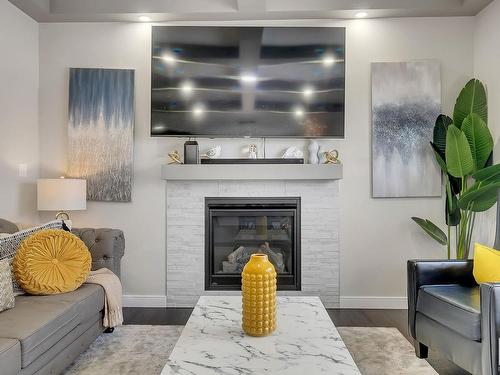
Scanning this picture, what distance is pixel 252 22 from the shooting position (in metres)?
3.88

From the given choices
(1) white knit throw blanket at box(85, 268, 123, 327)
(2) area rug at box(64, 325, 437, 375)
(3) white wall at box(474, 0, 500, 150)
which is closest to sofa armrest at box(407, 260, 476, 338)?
(2) area rug at box(64, 325, 437, 375)

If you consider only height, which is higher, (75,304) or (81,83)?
(81,83)

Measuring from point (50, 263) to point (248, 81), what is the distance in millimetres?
2295

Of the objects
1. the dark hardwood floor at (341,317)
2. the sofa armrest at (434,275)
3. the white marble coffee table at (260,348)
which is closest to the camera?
the white marble coffee table at (260,348)

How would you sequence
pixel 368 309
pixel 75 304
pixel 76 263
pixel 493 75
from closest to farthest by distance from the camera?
pixel 75 304
pixel 76 263
pixel 493 75
pixel 368 309

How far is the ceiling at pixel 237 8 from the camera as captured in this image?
361cm

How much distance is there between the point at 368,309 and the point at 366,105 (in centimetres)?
187

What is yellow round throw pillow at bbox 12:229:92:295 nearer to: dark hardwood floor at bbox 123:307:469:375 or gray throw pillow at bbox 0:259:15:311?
gray throw pillow at bbox 0:259:15:311

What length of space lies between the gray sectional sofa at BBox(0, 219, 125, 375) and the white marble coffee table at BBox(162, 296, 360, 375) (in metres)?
0.71

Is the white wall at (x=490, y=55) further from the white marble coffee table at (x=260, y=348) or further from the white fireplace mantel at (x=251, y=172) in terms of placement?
the white marble coffee table at (x=260, y=348)

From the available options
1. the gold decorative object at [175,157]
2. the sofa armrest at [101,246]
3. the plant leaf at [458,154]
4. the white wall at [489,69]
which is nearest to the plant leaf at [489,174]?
the plant leaf at [458,154]

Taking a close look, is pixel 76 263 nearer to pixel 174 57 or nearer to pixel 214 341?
pixel 214 341

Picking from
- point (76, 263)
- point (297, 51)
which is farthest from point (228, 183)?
point (76, 263)

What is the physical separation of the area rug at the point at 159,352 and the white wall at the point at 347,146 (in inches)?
30.6
